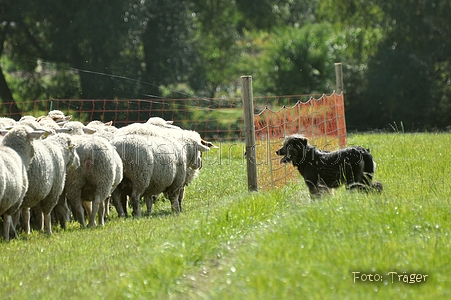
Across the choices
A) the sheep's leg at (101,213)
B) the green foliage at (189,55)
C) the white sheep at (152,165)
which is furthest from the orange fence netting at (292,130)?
the green foliage at (189,55)

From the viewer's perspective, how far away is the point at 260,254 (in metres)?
6.09

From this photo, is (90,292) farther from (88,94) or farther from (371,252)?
(88,94)

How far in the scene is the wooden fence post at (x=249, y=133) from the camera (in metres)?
11.0

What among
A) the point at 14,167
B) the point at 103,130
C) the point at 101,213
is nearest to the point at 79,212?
the point at 101,213

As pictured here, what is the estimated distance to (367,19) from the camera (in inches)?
1270

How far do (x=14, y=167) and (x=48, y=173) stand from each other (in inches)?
33.6

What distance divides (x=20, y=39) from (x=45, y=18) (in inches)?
61.0

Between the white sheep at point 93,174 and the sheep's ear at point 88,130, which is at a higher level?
the sheep's ear at point 88,130

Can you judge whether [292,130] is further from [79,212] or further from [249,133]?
[79,212]

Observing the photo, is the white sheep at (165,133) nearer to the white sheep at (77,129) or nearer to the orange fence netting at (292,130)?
the white sheep at (77,129)

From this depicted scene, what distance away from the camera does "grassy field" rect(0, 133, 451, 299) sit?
17.5ft

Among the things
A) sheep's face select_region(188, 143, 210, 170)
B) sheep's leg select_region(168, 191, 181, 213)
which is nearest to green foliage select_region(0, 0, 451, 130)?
sheep's face select_region(188, 143, 210, 170)

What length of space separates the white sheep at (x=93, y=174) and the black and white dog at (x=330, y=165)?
2178 millimetres

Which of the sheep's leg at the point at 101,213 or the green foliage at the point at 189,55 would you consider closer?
the sheep's leg at the point at 101,213
